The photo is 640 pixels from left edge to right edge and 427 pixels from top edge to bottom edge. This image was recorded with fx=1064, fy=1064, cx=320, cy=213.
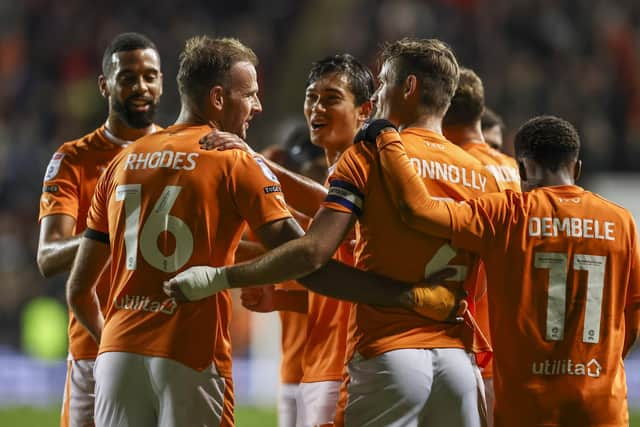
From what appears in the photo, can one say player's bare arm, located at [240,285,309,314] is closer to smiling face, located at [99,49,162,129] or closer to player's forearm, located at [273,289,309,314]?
player's forearm, located at [273,289,309,314]

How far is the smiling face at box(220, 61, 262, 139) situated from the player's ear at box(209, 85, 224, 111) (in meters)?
0.01

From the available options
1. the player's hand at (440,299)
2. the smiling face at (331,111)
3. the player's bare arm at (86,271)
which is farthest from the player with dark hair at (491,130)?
the player's bare arm at (86,271)

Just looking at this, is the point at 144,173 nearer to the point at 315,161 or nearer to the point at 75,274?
the point at 75,274

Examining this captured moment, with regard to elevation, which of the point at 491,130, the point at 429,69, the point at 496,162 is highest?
the point at 491,130

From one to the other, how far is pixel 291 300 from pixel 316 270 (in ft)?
4.84

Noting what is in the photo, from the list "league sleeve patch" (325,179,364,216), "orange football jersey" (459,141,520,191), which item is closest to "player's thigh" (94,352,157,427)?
"league sleeve patch" (325,179,364,216)

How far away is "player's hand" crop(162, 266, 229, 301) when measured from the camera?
4438 millimetres

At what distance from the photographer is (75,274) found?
5.10 metres

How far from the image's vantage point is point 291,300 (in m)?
6.08

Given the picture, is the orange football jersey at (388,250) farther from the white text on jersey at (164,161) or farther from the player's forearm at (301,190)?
the player's forearm at (301,190)

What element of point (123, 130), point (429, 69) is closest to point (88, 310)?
point (123, 130)

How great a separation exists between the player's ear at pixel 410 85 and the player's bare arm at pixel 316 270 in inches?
27.6

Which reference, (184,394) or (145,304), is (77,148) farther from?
(184,394)

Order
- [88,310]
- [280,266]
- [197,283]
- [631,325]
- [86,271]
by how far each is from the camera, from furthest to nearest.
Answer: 1. [88,310]
2. [86,271]
3. [631,325]
4. [280,266]
5. [197,283]
